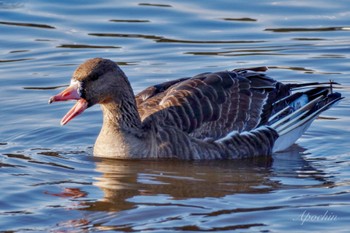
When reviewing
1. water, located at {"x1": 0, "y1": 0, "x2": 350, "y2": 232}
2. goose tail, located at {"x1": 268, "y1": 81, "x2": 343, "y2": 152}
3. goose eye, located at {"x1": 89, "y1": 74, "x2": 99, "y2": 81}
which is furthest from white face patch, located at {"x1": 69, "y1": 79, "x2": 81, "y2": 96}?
goose tail, located at {"x1": 268, "y1": 81, "x2": 343, "y2": 152}

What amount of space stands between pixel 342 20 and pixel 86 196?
9.97 metres

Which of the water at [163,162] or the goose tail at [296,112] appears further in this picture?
the goose tail at [296,112]

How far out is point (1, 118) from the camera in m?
16.1

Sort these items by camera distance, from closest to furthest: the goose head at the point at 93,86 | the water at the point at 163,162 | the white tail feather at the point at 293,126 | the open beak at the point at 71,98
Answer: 1. the water at the point at 163,162
2. the open beak at the point at 71,98
3. the goose head at the point at 93,86
4. the white tail feather at the point at 293,126

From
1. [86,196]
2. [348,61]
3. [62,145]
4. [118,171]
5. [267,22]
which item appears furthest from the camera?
[267,22]

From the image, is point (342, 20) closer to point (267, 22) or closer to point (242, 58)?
point (267, 22)

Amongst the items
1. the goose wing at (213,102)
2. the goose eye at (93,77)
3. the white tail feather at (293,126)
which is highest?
the goose eye at (93,77)

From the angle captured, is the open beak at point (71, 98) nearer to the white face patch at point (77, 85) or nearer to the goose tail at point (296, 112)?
the white face patch at point (77, 85)

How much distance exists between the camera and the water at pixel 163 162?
11.8 m

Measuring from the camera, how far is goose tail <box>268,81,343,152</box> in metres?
15.4

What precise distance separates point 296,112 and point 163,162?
2.23 m

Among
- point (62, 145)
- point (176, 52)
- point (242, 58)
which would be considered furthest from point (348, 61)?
point (62, 145)

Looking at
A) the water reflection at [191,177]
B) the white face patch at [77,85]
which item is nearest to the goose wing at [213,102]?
the water reflection at [191,177]

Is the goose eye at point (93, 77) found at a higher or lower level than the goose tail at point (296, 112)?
higher
